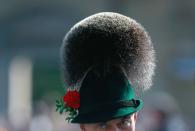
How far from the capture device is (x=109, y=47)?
570cm

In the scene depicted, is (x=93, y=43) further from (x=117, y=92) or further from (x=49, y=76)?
(x=49, y=76)

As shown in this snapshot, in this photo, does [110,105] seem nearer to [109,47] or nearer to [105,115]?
[105,115]

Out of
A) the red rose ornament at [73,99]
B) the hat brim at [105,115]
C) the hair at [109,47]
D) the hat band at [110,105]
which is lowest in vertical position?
the hat brim at [105,115]

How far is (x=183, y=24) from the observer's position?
71.7 feet

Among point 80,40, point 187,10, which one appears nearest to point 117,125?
point 80,40

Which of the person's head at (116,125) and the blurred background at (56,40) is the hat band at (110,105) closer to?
the person's head at (116,125)

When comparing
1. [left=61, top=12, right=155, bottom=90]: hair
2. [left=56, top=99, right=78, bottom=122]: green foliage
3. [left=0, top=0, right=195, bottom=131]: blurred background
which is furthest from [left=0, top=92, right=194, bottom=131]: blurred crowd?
[left=0, top=0, right=195, bottom=131]: blurred background

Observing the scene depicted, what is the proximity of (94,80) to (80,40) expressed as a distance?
0.87ft

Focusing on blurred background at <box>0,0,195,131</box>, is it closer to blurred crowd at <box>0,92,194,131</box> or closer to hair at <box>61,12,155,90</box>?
blurred crowd at <box>0,92,194,131</box>

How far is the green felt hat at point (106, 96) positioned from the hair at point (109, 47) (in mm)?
58

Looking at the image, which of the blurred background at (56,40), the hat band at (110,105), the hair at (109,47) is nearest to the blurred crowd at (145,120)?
the hair at (109,47)

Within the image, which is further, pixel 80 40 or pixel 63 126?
pixel 63 126

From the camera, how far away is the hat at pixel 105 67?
563 centimetres

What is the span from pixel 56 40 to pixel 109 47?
652 inches
